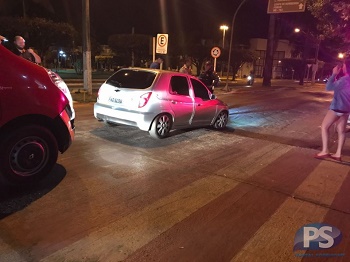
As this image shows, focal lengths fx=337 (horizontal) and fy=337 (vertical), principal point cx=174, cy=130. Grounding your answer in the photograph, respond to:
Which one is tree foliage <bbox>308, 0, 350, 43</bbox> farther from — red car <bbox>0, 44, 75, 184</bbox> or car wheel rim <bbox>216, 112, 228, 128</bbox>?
red car <bbox>0, 44, 75, 184</bbox>

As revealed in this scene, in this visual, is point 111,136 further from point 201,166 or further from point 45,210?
point 45,210

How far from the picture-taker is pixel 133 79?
24.5 ft

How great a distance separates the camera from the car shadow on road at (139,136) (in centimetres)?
723

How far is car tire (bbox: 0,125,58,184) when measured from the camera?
4.21m

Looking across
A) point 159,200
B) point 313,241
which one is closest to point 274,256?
point 313,241

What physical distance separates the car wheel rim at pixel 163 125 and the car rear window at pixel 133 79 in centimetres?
82

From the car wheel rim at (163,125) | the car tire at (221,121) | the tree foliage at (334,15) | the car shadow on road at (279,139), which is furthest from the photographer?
the tree foliage at (334,15)

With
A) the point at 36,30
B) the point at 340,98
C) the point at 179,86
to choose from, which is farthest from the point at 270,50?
the point at 340,98

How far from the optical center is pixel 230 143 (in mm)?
7855

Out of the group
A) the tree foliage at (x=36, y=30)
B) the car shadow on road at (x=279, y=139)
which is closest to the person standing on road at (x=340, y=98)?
the car shadow on road at (x=279, y=139)

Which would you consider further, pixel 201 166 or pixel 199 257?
pixel 201 166

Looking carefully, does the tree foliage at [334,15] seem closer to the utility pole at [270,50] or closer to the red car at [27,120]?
the red car at [27,120]

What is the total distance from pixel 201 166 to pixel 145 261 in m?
3.01

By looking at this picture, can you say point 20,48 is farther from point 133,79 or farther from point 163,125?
point 163,125
